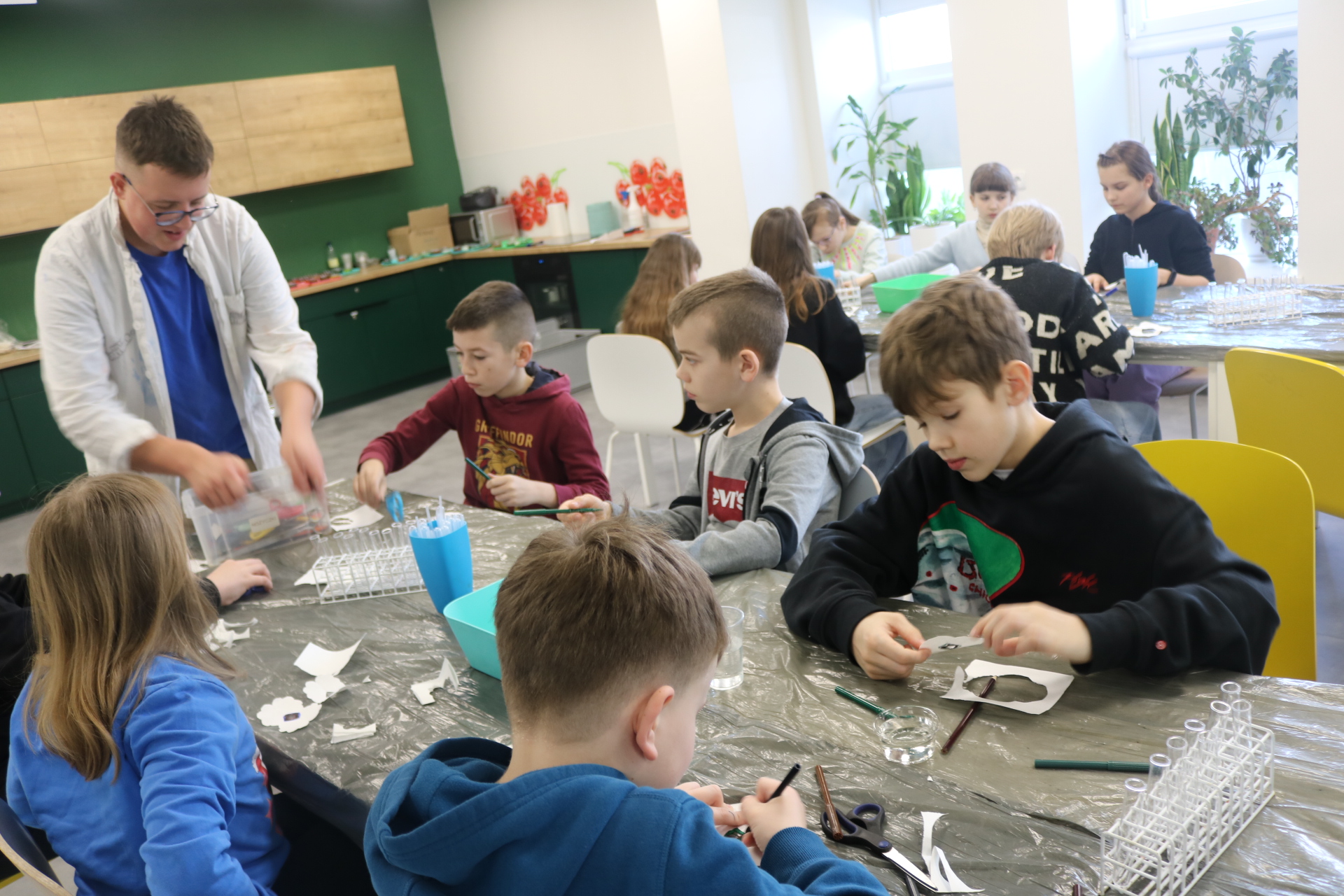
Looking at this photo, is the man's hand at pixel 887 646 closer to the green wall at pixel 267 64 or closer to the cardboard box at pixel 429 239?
the green wall at pixel 267 64

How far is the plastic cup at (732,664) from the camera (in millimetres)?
1259

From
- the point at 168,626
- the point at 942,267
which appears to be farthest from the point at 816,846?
the point at 942,267

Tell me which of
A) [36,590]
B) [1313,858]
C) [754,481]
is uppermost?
[36,590]

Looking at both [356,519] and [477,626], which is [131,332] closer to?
[356,519]

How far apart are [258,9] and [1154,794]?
7.20 metres

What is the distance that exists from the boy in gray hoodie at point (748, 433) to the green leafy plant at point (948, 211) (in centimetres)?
378

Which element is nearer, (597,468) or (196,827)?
(196,827)

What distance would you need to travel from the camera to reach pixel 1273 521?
4.73 feet

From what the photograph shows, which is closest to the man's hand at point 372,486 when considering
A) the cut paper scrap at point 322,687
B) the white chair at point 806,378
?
the cut paper scrap at point 322,687

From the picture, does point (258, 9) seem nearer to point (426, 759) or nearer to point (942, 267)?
point (942, 267)

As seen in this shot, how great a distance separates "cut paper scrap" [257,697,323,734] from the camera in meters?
1.34

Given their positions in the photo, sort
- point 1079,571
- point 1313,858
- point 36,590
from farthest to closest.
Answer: point 1079,571
point 36,590
point 1313,858

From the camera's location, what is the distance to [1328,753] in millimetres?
952

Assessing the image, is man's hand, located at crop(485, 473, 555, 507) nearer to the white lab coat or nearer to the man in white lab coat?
the man in white lab coat
